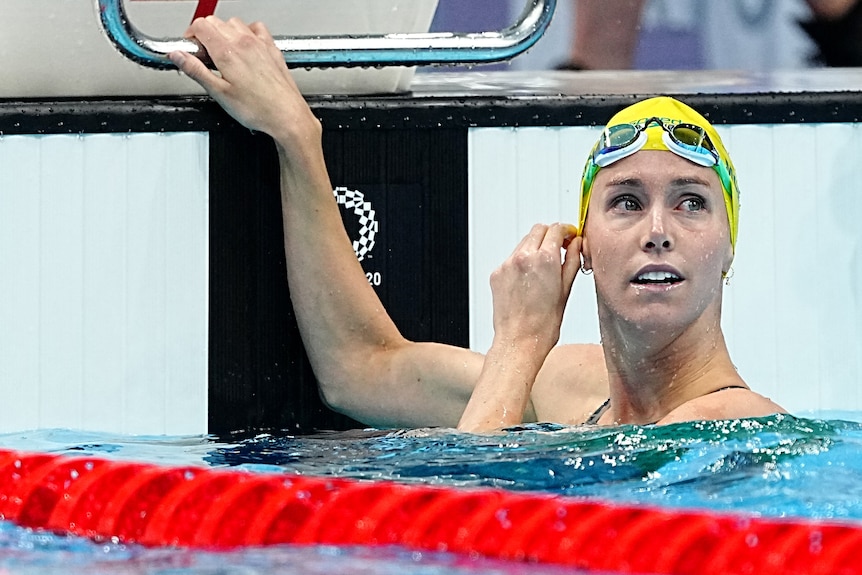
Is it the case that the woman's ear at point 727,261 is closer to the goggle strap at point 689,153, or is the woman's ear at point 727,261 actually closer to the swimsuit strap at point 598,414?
the goggle strap at point 689,153

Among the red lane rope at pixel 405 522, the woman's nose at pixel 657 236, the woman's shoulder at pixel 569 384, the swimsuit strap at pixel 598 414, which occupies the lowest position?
the red lane rope at pixel 405 522

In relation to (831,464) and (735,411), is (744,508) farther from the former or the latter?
(735,411)

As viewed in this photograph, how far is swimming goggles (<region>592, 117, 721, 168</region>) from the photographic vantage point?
7.68 feet

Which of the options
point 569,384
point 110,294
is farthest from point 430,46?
point 110,294

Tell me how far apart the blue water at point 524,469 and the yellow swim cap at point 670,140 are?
45cm

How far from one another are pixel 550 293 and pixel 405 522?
36.9 inches

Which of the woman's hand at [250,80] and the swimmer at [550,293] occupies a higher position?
the woman's hand at [250,80]

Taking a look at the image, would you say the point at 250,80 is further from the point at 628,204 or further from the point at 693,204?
the point at 693,204

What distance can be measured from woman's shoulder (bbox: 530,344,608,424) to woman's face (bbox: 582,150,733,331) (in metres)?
0.39

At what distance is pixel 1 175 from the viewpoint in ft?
9.49

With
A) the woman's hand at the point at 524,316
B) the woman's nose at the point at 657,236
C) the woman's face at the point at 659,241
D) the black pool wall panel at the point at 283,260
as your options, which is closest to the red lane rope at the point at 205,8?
the black pool wall panel at the point at 283,260

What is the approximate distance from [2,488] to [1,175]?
1136 millimetres

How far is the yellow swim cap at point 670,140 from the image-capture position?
2346mm

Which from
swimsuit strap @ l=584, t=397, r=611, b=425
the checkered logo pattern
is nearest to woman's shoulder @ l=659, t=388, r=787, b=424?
swimsuit strap @ l=584, t=397, r=611, b=425
